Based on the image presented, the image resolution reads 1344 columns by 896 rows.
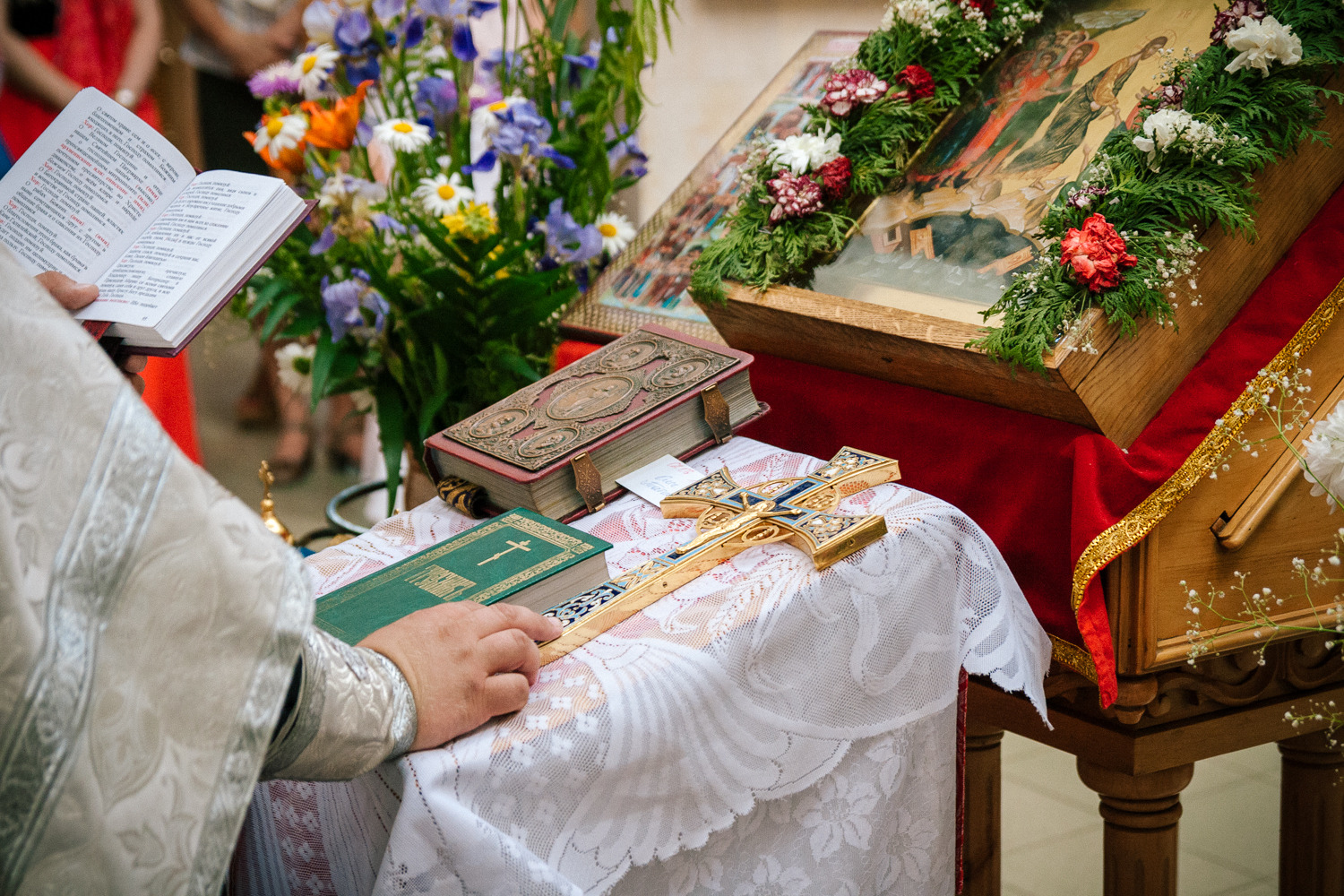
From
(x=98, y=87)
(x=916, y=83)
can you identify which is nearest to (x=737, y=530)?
(x=916, y=83)

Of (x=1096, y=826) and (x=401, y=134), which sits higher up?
(x=401, y=134)

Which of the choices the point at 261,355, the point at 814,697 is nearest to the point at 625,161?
the point at 814,697

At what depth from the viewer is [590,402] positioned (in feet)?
4.05

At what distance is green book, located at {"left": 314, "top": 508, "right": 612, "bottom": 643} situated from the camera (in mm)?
921

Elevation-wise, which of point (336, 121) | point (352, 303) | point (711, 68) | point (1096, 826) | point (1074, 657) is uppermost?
point (336, 121)

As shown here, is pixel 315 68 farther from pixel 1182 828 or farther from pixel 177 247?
pixel 1182 828

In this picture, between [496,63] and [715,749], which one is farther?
[496,63]

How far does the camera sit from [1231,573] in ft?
3.96

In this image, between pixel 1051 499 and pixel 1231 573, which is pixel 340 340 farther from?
pixel 1231 573

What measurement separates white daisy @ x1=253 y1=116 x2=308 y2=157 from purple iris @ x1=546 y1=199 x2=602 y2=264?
0.39 m

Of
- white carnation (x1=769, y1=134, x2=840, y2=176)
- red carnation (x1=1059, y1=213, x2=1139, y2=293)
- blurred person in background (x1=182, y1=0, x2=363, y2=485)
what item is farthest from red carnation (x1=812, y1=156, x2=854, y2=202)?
blurred person in background (x1=182, y1=0, x2=363, y2=485)

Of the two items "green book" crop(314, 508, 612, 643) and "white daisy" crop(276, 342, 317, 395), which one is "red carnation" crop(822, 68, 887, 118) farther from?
"white daisy" crop(276, 342, 317, 395)

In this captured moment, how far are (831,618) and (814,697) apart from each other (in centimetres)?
7

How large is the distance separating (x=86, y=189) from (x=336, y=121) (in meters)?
0.72
